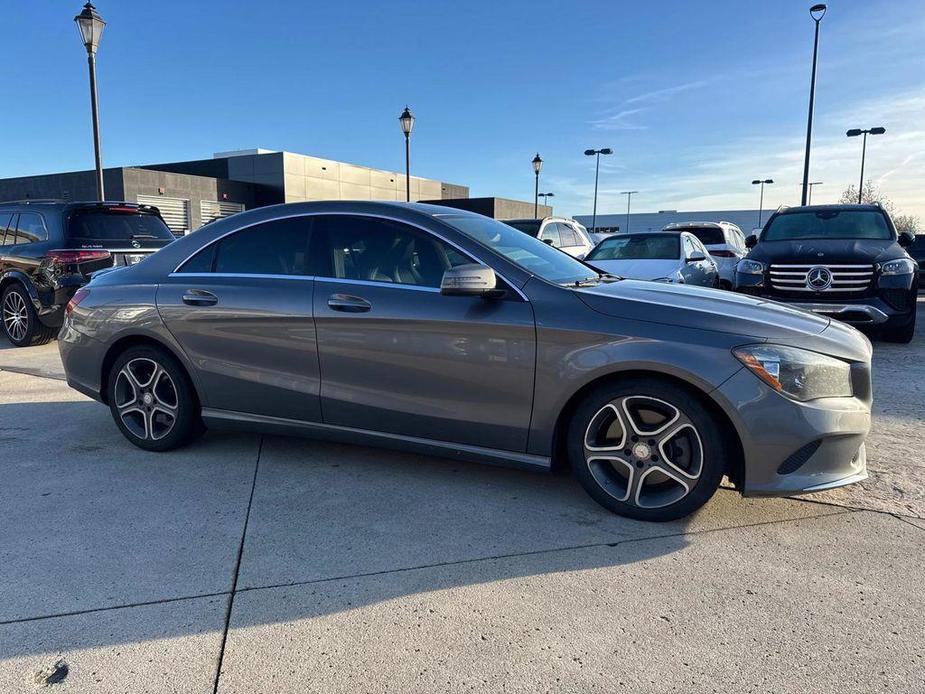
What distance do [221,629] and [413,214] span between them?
238 cm

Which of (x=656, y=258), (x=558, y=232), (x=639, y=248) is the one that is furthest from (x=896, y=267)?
(x=558, y=232)

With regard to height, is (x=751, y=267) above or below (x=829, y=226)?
below

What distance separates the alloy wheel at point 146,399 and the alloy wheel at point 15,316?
5153mm

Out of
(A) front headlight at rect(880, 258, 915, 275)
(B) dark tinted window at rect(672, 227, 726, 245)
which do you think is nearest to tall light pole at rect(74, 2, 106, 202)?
(A) front headlight at rect(880, 258, 915, 275)

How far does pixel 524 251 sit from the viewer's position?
388cm

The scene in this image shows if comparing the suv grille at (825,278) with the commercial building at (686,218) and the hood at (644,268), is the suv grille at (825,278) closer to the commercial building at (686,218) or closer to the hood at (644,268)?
the hood at (644,268)

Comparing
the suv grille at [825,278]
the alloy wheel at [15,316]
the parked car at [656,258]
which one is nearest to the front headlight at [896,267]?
the suv grille at [825,278]

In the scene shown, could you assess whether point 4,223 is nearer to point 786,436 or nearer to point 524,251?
point 524,251

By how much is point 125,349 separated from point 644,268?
762cm

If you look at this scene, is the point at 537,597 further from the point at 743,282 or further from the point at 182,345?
the point at 743,282

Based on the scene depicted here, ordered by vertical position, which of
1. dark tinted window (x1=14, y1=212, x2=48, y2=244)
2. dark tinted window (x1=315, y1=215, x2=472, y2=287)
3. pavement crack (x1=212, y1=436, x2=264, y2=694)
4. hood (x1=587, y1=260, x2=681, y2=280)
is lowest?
pavement crack (x1=212, y1=436, x2=264, y2=694)

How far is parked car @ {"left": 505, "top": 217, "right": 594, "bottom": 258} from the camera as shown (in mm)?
12773

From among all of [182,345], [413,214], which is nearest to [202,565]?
[182,345]

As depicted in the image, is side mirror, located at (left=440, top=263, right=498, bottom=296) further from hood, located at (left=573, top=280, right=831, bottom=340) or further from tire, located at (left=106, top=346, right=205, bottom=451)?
tire, located at (left=106, top=346, right=205, bottom=451)
